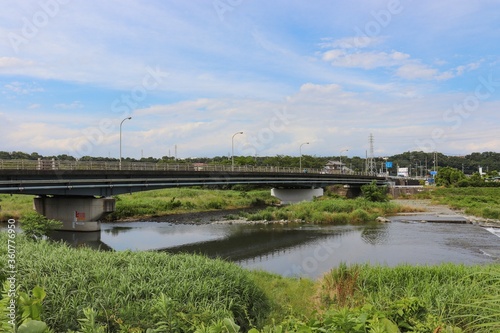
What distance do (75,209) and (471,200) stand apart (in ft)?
177

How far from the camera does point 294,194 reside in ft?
209

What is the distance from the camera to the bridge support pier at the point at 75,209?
3131 cm

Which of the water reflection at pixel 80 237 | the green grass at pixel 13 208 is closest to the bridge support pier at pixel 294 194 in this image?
the green grass at pixel 13 208

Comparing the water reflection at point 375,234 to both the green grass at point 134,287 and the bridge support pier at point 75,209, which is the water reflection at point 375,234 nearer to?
the green grass at point 134,287

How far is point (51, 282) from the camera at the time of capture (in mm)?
7863

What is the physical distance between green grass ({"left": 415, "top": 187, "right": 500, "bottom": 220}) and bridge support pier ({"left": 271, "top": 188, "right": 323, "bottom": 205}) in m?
19.7

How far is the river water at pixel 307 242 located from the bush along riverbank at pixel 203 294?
7.12 meters

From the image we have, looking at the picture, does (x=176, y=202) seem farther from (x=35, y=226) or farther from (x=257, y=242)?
(x=35, y=226)

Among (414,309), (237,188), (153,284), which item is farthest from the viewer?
(237,188)

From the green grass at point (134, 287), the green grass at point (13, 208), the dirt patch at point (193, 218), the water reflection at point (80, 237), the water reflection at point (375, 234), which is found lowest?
the dirt patch at point (193, 218)

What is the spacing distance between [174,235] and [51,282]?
24915 millimetres

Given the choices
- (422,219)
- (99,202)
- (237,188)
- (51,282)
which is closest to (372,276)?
(51,282)

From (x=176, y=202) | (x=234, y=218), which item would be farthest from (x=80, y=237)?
(x=176, y=202)

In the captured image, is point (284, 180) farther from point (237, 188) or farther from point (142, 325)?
point (142, 325)
